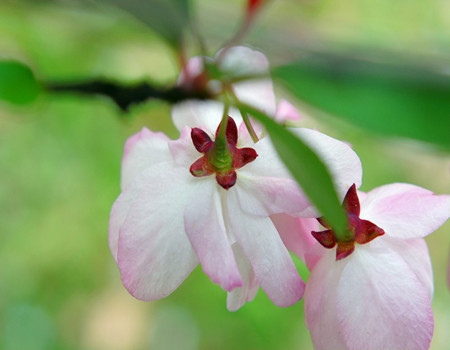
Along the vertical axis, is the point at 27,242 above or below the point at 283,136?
below

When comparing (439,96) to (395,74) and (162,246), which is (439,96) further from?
(162,246)

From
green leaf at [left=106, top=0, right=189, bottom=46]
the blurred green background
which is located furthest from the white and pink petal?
the blurred green background

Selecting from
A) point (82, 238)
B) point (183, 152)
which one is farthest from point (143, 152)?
point (82, 238)

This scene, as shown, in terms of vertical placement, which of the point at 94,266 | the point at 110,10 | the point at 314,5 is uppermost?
the point at 110,10

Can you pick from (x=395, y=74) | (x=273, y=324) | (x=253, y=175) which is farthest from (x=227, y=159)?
(x=273, y=324)

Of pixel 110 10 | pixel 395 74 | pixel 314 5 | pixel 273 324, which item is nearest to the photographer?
pixel 395 74

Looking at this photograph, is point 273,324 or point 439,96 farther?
point 273,324

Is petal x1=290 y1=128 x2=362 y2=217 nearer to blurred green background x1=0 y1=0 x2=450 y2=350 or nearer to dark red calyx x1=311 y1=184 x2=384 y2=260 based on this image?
dark red calyx x1=311 y1=184 x2=384 y2=260

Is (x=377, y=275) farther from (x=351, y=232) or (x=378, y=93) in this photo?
(x=378, y=93)
